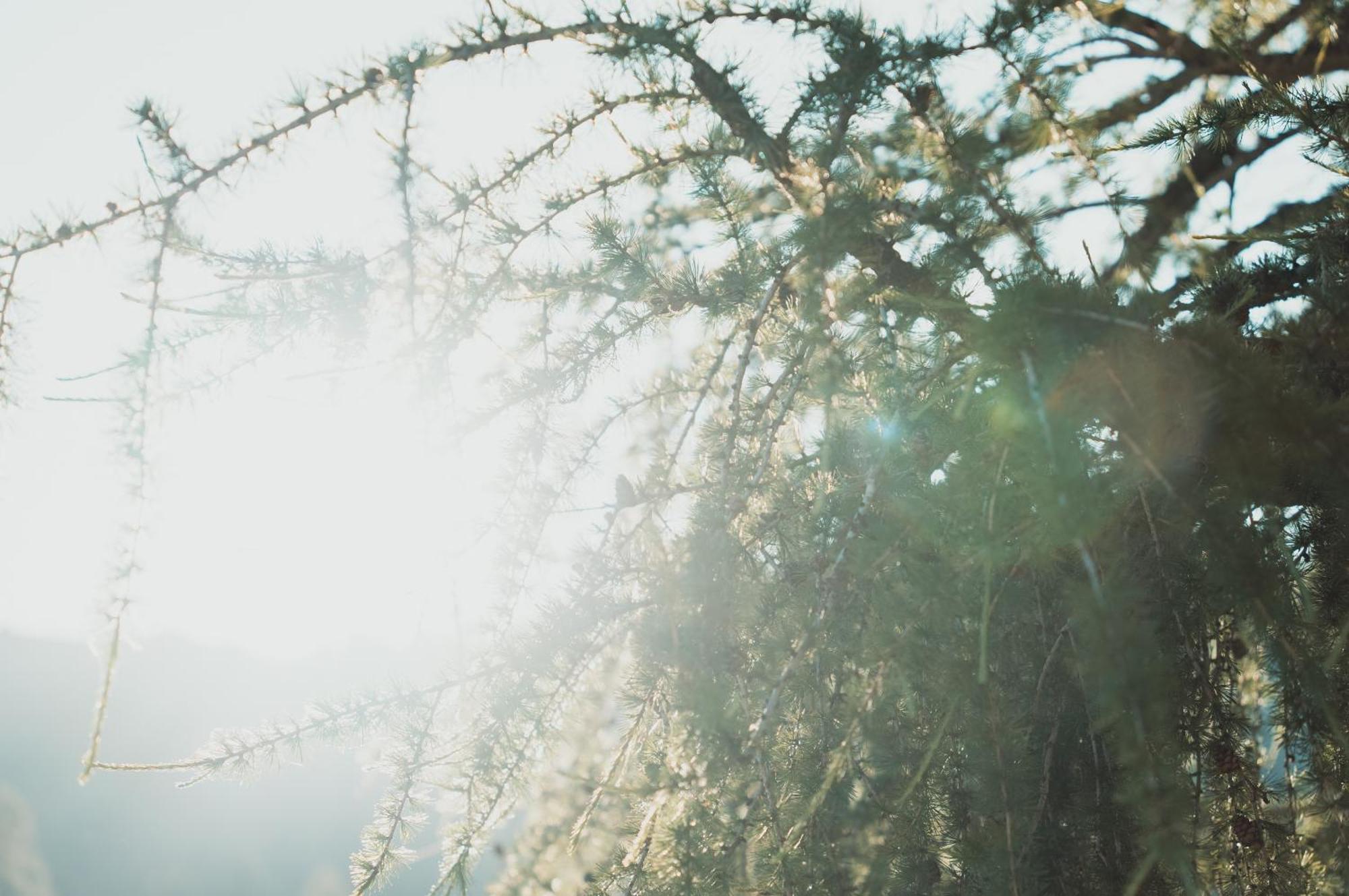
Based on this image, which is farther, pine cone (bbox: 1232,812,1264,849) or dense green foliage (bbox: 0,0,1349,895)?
pine cone (bbox: 1232,812,1264,849)

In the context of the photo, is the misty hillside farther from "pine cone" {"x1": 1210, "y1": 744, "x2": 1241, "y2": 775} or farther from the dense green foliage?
"pine cone" {"x1": 1210, "y1": 744, "x2": 1241, "y2": 775}

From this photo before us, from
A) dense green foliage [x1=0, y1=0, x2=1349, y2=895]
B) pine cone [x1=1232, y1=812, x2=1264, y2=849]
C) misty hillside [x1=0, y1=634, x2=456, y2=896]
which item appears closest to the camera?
dense green foliage [x1=0, y1=0, x2=1349, y2=895]

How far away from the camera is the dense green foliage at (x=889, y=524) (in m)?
0.58

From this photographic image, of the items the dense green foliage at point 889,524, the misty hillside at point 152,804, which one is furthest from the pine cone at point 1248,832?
the misty hillside at point 152,804

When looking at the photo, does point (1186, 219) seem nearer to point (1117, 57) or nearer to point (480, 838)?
point (1117, 57)

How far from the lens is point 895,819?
86 centimetres

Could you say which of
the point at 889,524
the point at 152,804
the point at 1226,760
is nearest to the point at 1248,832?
the point at 1226,760

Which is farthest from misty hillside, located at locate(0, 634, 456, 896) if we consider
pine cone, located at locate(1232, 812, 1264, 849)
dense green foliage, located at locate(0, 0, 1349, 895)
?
pine cone, located at locate(1232, 812, 1264, 849)

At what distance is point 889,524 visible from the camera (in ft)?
2.76

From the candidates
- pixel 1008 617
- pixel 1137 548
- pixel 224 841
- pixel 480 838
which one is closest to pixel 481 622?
pixel 480 838

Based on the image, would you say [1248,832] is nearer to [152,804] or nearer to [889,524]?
[889,524]

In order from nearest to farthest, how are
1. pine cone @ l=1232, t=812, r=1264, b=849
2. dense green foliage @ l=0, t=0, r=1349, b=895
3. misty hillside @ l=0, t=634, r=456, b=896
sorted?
dense green foliage @ l=0, t=0, r=1349, b=895 → pine cone @ l=1232, t=812, r=1264, b=849 → misty hillside @ l=0, t=634, r=456, b=896

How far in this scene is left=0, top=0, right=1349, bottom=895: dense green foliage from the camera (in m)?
0.58

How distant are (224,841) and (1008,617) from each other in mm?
17313
